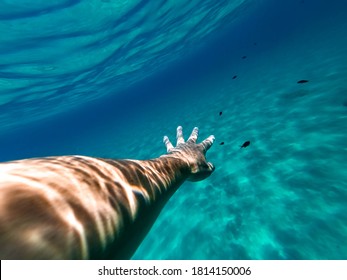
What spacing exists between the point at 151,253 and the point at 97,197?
5.39 metres

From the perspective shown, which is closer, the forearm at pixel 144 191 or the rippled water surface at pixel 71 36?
the forearm at pixel 144 191

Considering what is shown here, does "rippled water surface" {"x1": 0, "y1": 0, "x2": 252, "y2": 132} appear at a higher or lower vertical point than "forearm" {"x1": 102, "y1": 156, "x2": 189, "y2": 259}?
higher

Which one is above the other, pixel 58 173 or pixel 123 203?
pixel 58 173

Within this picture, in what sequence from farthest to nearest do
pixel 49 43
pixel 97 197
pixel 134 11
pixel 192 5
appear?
pixel 192 5, pixel 134 11, pixel 49 43, pixel 97 197

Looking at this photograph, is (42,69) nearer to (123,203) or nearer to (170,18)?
(170,18)

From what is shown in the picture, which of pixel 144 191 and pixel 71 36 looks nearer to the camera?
pixel 144 191

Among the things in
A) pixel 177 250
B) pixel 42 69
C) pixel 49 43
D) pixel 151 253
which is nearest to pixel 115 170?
pixel 177 250

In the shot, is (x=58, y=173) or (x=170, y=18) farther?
(x=170, y=18)

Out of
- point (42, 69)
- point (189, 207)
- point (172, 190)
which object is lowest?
point (189, 207)

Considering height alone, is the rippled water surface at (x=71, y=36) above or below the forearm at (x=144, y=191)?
above

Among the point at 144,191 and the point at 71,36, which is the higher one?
the point at 71,36

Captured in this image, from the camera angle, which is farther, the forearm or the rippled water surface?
the rippled water surface

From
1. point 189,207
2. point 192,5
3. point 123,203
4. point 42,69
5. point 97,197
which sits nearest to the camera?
point 97,197
